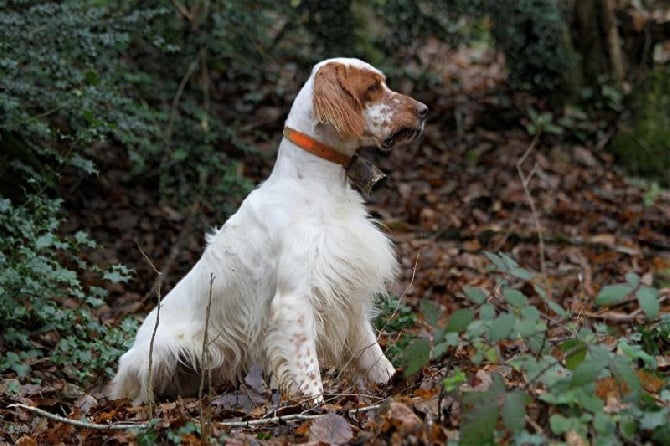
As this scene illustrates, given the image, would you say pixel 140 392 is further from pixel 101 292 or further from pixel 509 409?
pixel 509 409

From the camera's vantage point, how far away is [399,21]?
10.1 metres

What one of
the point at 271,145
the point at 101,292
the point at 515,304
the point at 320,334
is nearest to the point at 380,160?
the point at 271,145

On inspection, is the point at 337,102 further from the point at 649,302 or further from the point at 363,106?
the point at 649,302

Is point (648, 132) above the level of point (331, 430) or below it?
below

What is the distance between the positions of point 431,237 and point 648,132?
11.0ft

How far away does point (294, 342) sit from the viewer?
474 cm

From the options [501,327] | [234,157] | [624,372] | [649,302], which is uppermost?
[649,302]

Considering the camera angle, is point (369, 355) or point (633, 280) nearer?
point (633, 280)

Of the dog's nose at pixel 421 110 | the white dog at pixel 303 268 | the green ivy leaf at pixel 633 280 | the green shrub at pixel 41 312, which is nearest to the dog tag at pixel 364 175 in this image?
the white dog at pixel 303 268

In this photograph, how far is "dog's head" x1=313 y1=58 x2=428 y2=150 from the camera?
190 inches

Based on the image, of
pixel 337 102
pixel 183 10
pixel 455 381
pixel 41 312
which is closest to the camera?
pixel 455 381

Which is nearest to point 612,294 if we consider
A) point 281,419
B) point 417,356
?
point 417,356

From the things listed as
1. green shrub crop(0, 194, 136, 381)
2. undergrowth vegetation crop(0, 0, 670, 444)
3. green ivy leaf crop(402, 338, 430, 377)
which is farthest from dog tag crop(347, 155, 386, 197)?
green ivy leaf crop(402, 338, 430, 377)

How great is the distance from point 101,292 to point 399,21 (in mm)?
5231
